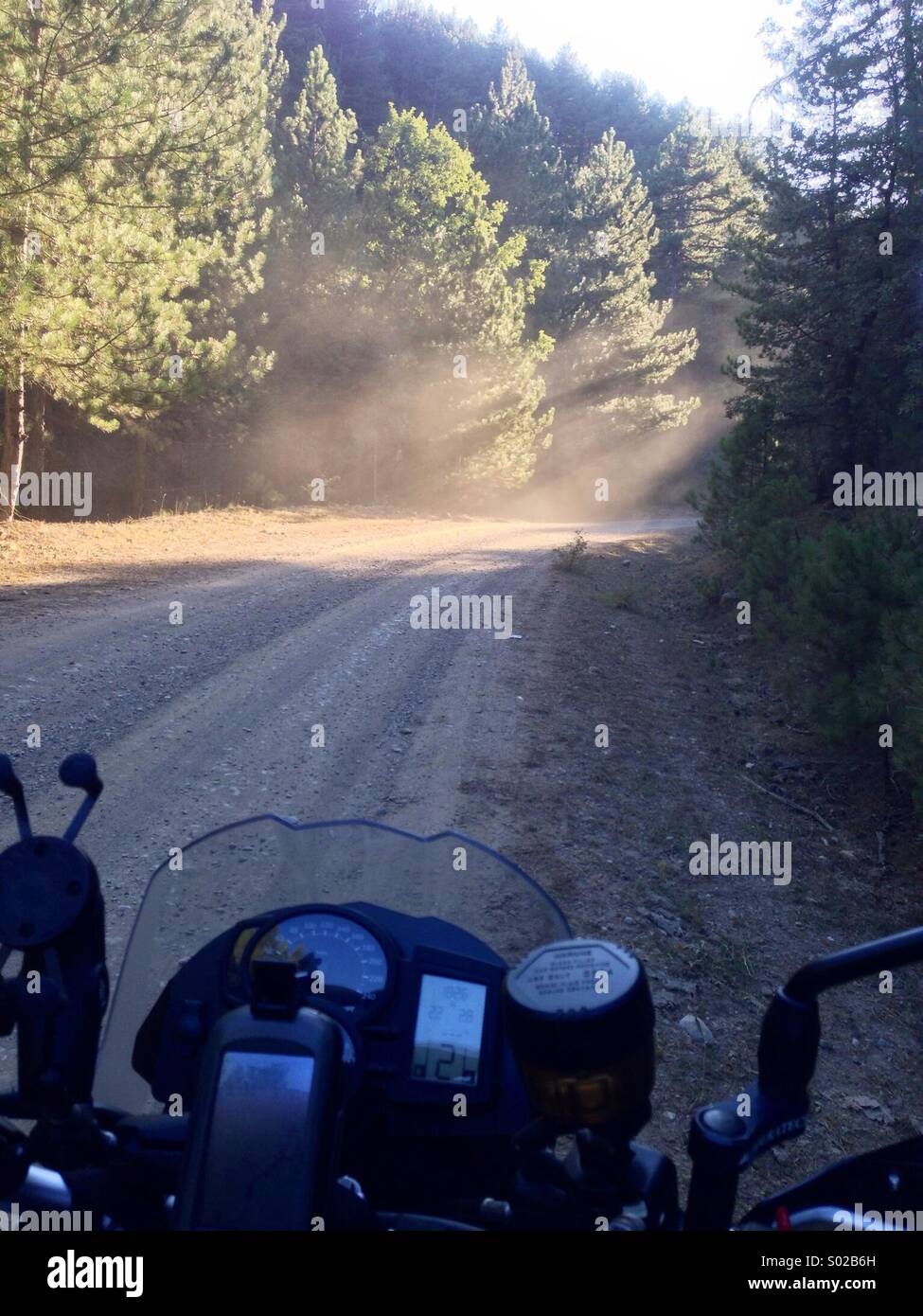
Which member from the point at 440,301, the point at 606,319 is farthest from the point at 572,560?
the point at 606,319

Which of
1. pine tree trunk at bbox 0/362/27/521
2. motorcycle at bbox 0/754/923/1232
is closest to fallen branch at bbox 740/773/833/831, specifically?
motorcycle at bbox 0/754/923/1232

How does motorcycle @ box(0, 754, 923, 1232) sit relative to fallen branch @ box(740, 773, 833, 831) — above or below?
above

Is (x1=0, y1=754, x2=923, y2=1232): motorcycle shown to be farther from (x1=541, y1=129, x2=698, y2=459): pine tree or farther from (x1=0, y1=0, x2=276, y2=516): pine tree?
(x1=541, y1=129, x2=698, y2=459): pine tree

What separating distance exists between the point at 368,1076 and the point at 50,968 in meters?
0.57

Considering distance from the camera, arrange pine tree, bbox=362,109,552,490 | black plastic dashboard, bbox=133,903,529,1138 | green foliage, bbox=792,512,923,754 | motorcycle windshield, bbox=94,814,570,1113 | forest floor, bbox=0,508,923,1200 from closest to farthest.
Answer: black plastic dashboard, bbox=133,903,529,1138 < motorcycle windshield, bbox=94,814,570,1113 < forest floor, bbox=0,508,923,1200 < green foliage, bbox=792,512,923,754 < pine tree, bbox=362,109,552,490

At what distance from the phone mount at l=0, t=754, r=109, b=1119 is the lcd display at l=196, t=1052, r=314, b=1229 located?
12.4 inches

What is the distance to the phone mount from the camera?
159 cm

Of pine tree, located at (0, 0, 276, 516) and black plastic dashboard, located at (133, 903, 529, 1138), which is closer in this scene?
black plastic dashboard, located at (133, 903, 529, 1138)

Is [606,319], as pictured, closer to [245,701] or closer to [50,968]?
[245,701]

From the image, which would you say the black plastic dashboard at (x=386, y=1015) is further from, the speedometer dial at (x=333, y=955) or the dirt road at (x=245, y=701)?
the dirt road at (x=245, y=701)

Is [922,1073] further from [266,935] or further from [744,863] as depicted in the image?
[266,935]

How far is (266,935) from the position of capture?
6.26ft
